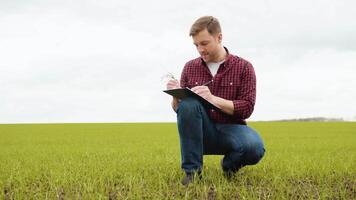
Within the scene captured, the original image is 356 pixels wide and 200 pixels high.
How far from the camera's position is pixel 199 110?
14.6ft

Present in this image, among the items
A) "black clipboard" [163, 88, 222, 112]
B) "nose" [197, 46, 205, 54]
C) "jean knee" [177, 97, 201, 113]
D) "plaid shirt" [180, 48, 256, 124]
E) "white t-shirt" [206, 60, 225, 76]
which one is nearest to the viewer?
"black clipboard" [163, 88, 222, 112]

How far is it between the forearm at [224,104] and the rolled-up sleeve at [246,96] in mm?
50

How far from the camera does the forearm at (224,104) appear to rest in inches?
174

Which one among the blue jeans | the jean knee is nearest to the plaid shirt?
the blue jeans

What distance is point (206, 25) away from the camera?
447cm

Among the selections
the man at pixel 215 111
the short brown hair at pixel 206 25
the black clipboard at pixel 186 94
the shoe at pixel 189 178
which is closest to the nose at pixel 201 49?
the man at pixel 215 111

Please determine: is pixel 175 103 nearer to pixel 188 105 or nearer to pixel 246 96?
pixel 188 105

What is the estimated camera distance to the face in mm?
4473

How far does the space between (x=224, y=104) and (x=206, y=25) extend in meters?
0.80

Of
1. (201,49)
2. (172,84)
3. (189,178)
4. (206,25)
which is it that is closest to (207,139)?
(189,178)

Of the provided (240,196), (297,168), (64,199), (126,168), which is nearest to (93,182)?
(64,199)

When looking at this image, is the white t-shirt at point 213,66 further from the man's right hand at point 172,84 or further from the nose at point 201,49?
the man's right hand at point 172,84

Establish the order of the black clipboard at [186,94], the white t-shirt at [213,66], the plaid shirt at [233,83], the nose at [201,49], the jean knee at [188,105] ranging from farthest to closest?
the white t-shirt at [213,66]
the plaid shirt at [233,83]
the nose at [201,49]
the jean knee at [188,105]
the black clipboard at [186,94]

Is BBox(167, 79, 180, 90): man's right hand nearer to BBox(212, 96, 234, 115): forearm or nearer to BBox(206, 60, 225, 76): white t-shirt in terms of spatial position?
BBox(212, 96, 234, 115): forearm
